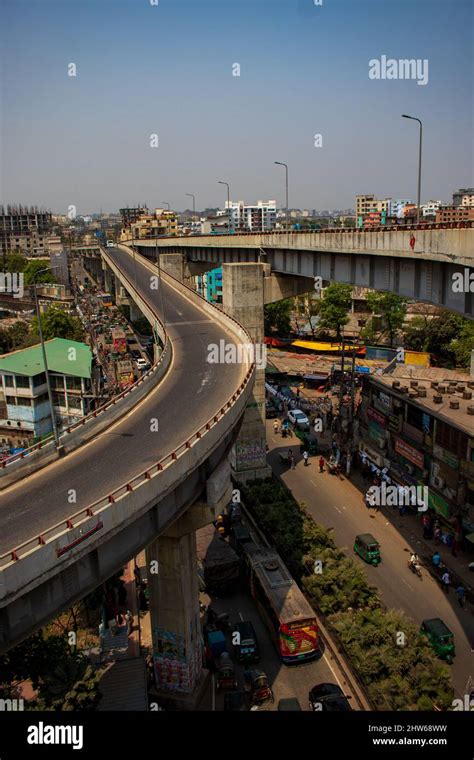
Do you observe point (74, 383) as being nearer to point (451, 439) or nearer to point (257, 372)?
point (257, 372)

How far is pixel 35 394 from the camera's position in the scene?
42781 millimetres

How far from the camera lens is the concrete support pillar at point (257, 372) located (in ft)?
108

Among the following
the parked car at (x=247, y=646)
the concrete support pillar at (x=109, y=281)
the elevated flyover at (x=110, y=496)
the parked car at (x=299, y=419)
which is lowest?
the parked car at (x=247, y=646)

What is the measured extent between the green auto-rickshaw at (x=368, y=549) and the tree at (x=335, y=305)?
1728 inches

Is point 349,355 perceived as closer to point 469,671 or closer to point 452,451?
point 452,451

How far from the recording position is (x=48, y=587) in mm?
11188

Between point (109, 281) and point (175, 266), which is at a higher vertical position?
point (175, 266)

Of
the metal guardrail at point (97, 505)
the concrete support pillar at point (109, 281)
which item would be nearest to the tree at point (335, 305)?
the concrete support pillar at point (109, 281)

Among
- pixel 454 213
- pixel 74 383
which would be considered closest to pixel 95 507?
pixel 74 383

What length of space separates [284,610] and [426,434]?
11.5 m

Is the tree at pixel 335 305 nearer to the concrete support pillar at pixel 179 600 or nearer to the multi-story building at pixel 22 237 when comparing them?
the concrete support pillar at pixel 179 600

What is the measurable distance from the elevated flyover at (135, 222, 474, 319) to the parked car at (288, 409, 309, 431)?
37.3 feet

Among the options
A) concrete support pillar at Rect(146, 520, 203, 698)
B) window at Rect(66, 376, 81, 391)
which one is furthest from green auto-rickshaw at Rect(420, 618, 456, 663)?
window at Rect(66, 376, 81, 391)

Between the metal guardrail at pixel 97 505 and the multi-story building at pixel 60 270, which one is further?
the multi-story building at pixel 60 270
